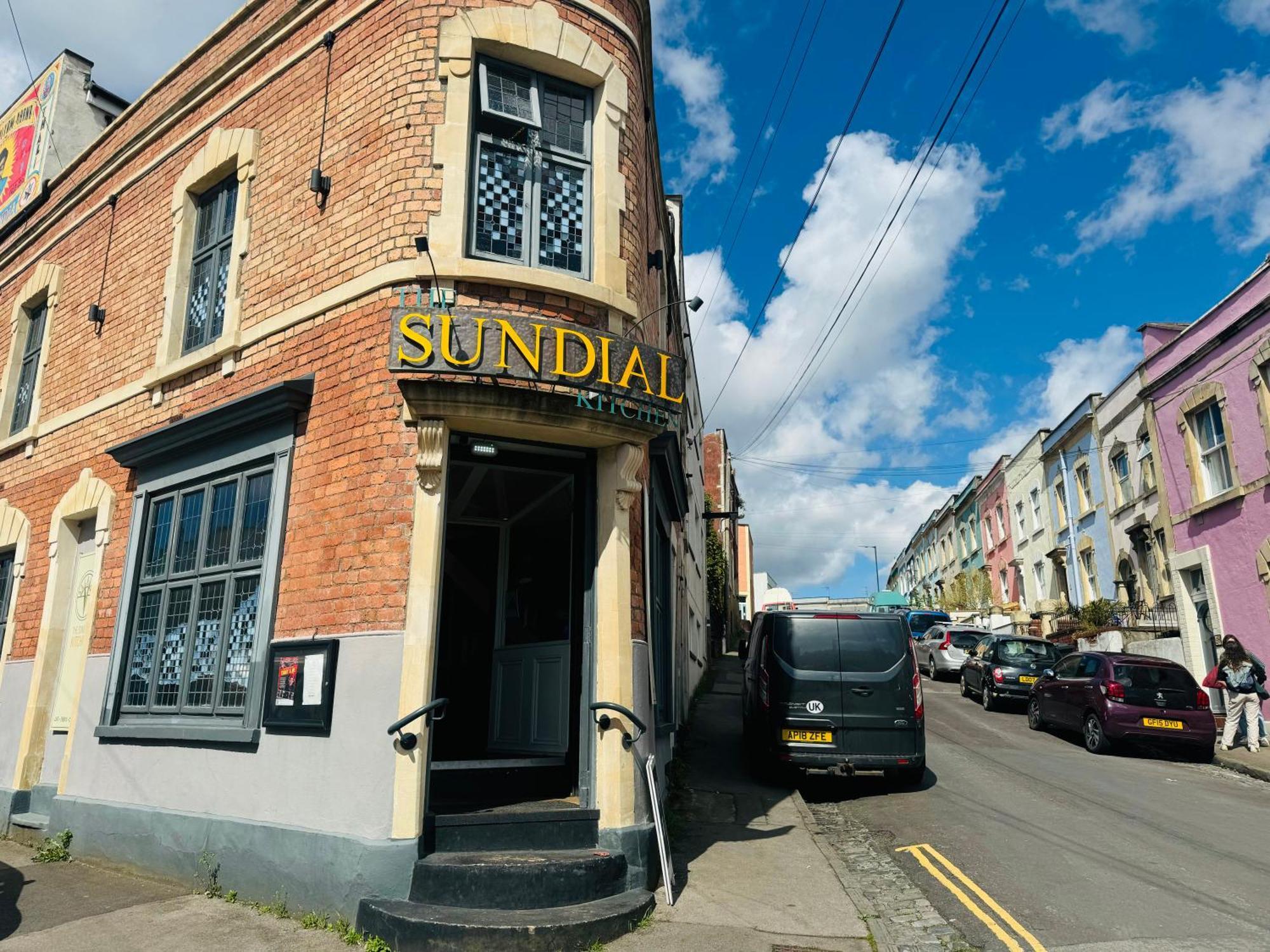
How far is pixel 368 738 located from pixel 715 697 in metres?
14.6

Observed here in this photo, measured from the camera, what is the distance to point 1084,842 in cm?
790

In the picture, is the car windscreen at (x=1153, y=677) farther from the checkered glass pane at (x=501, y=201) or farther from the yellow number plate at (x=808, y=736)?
the checkered glass pane at (x=501, y=201)

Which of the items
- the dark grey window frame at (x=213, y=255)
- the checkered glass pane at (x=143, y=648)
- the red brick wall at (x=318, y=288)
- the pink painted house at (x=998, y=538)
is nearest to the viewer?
the red brick wall at (x=318, y=288)

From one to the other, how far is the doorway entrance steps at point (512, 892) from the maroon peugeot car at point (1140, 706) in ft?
34.1

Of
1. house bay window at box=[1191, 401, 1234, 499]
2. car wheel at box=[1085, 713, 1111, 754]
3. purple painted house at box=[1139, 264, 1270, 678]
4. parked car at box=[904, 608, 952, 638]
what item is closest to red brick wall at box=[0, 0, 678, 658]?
car wheel at box=[1085, 713, 1111, 754]

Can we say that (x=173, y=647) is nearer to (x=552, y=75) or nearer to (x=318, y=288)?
(x=318, y=288)

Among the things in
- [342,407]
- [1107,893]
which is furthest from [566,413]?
[1107,893]

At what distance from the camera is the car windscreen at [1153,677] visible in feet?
43.5

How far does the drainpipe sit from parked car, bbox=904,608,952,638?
4.44 m

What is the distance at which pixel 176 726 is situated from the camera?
7.36 meters

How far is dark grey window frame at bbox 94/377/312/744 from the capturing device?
6.96m

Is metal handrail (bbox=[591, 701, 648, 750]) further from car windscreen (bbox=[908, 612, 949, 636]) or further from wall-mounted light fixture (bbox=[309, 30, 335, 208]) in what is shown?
car windscreen (bbox=[908, 612, 949, 636])

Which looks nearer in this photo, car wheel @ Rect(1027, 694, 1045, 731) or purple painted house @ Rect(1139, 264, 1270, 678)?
purple painted house @ Rect(1139, 264, 1270, 678)

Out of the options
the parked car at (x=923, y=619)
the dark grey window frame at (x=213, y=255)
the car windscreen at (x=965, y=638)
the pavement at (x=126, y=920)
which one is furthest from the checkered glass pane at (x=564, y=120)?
the parked car at (x=923, y=619)
